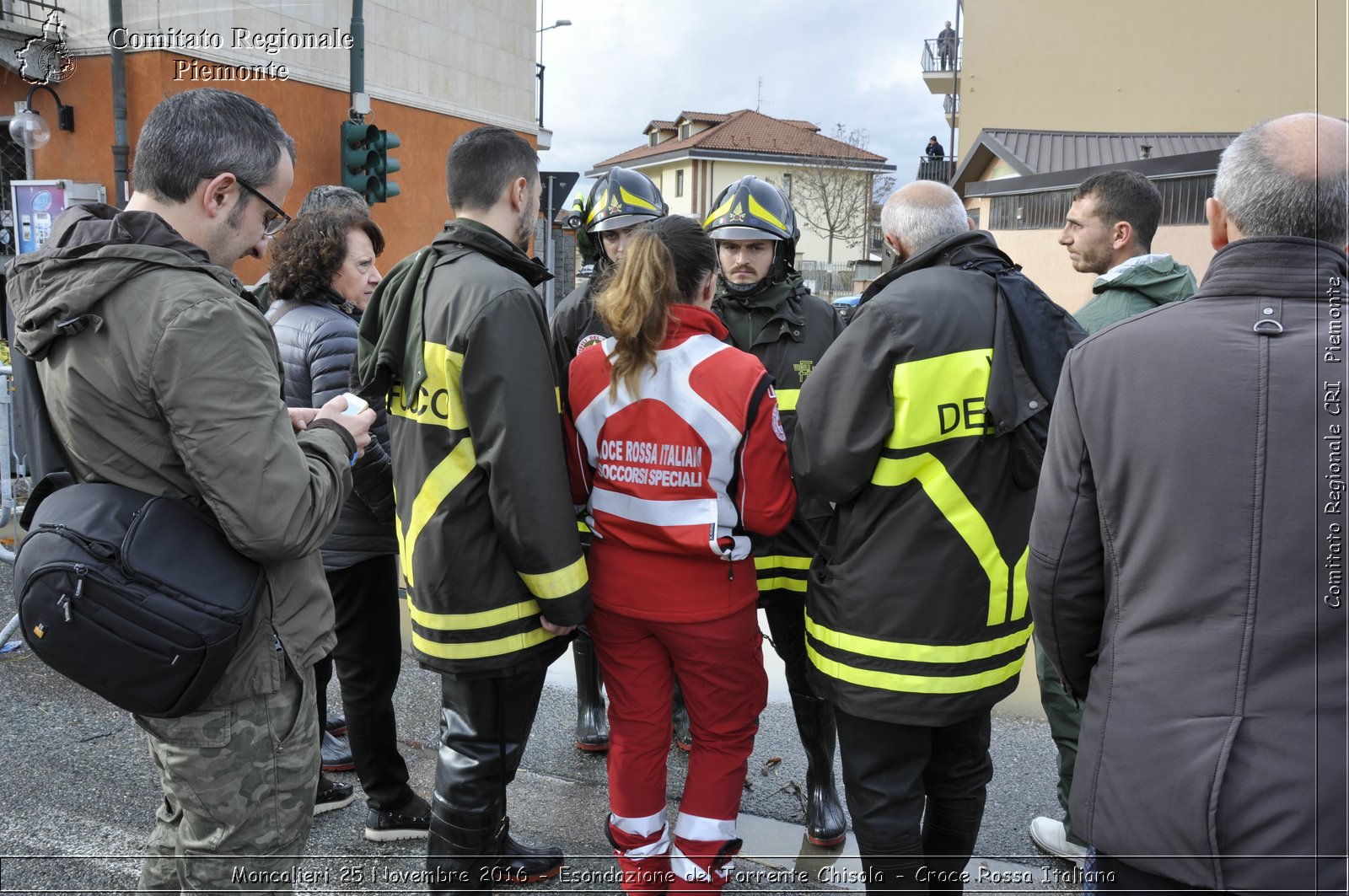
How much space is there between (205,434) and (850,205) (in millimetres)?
53056

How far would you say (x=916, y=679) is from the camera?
2.59m

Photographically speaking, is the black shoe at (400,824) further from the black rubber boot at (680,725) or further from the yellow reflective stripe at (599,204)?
the yellow reflective stripe at (599,204)

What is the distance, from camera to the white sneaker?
3352mm

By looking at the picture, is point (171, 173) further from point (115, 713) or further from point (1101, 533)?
point (115, 713)

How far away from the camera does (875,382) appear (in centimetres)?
257

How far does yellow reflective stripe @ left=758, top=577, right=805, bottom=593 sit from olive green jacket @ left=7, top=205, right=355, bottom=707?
74.5 inches

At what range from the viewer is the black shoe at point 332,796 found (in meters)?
3.56

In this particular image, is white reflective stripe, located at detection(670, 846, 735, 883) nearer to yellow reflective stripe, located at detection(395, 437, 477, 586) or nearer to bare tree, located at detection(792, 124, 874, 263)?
yellow reflective stripe, located at detection(395, 437, 477, 586)

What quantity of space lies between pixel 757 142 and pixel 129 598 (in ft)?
207

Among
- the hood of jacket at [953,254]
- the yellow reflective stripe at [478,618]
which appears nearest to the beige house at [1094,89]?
the hood of jacket at [953,254]

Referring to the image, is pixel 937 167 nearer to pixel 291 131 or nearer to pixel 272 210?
pixel 291 131

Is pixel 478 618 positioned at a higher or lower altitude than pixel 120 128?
lower

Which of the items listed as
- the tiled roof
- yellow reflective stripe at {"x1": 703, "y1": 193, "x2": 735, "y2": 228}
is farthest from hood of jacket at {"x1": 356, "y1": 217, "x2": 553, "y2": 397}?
the tiled roof

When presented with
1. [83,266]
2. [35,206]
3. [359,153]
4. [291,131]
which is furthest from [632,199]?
[291,131]
